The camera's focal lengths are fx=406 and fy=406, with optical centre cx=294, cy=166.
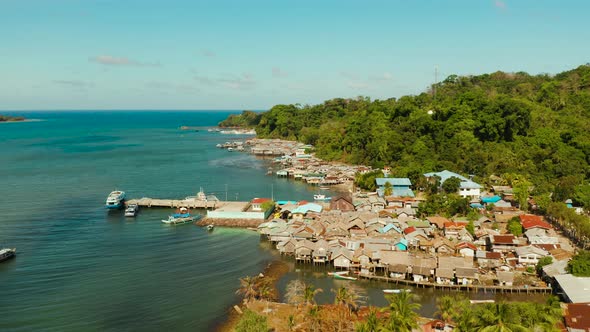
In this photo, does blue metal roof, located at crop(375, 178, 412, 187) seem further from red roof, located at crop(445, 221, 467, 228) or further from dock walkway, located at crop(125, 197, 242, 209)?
dock walkway, located at crop(125, 197, 242, 209)

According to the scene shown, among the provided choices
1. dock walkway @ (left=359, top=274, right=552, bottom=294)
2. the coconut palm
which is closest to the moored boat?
the coconut palm

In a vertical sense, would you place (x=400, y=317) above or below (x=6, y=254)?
above

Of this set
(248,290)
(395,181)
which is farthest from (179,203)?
(395,181)

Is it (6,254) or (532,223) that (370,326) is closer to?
(532,223)

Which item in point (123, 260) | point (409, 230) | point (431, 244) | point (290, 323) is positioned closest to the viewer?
point (290, 323)

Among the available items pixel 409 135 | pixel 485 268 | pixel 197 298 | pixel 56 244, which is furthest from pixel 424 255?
pixel 409 135

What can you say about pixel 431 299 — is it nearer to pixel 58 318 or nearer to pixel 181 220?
pixel 58 318

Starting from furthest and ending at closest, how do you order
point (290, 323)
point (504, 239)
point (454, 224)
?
point (454, 224) < point (504, 239) < point (290, 323)

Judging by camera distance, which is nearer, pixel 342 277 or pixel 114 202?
pixel 342 277
